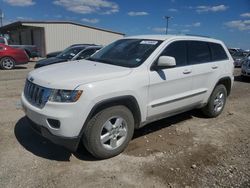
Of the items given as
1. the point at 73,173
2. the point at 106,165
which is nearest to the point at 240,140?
the point at 106,165

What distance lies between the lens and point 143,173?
3.67m

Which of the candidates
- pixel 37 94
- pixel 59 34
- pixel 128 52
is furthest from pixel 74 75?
pixel 59 34

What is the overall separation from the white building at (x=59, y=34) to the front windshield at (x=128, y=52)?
2513 cm

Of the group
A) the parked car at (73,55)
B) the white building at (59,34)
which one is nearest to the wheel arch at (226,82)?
the parked car at (73,55)

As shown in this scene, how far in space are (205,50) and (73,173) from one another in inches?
147

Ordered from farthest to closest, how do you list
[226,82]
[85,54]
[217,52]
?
[85,54]
[226,82]
[217,52]

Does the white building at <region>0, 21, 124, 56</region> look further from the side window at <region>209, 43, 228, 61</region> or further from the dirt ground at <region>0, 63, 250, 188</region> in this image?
the side window at <region>209, 43, 228, 61</region>

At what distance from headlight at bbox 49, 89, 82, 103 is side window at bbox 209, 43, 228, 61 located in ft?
11.6

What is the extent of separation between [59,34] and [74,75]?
27298 mm

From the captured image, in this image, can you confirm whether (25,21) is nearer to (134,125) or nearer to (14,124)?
(14,124)

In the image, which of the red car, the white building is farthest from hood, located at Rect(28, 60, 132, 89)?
the white building

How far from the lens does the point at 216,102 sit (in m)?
6.15

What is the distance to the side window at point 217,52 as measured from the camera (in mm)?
5852

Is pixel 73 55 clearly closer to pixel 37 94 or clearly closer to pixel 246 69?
pixel 37 94
